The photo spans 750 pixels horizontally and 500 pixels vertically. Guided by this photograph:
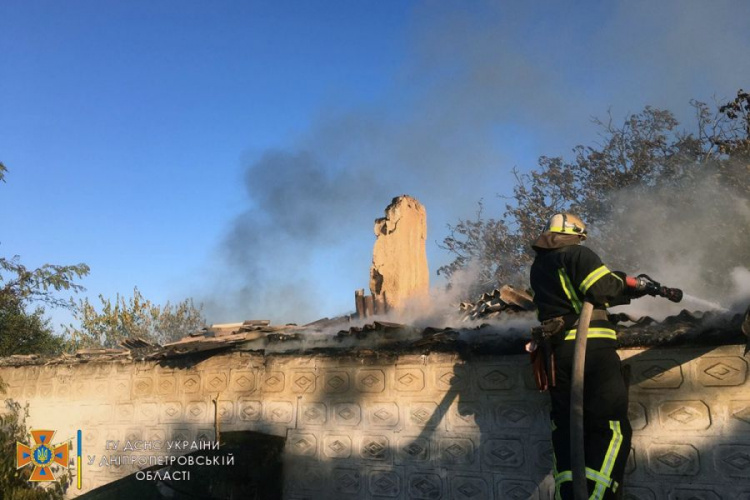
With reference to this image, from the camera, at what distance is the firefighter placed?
3.46 metres

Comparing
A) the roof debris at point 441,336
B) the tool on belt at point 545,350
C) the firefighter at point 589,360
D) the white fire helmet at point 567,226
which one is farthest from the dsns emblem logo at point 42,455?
the white fire helmet at point 567,226

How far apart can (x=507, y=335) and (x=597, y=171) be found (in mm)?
13917

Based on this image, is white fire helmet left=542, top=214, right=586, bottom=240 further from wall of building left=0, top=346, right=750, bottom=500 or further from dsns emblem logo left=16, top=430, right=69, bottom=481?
dsns emblem logo left=16, top=430, right=69, bottom=481

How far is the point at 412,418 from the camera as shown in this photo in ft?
17.2

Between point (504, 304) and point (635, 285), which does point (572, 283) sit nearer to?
point (635, 285)

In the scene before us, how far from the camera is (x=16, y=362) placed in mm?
8781

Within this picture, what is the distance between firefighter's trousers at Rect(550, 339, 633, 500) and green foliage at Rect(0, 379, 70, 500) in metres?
7.38

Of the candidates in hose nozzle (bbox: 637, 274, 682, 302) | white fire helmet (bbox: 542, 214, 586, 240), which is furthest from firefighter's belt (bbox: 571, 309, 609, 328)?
white fire helmet (bbox: 542, 214, 586, 240)

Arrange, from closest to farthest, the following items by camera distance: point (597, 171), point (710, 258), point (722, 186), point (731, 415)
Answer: point (731, 415) → point (710, 258) → point (722, 186) → point (597, 171)

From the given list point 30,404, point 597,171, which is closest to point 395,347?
point 30,404

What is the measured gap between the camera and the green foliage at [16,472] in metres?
7.49

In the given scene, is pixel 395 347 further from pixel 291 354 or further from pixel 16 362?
pixel 16 362

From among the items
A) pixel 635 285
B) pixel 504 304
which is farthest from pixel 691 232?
pixel 635 285

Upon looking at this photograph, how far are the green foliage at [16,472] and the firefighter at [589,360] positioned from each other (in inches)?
292
